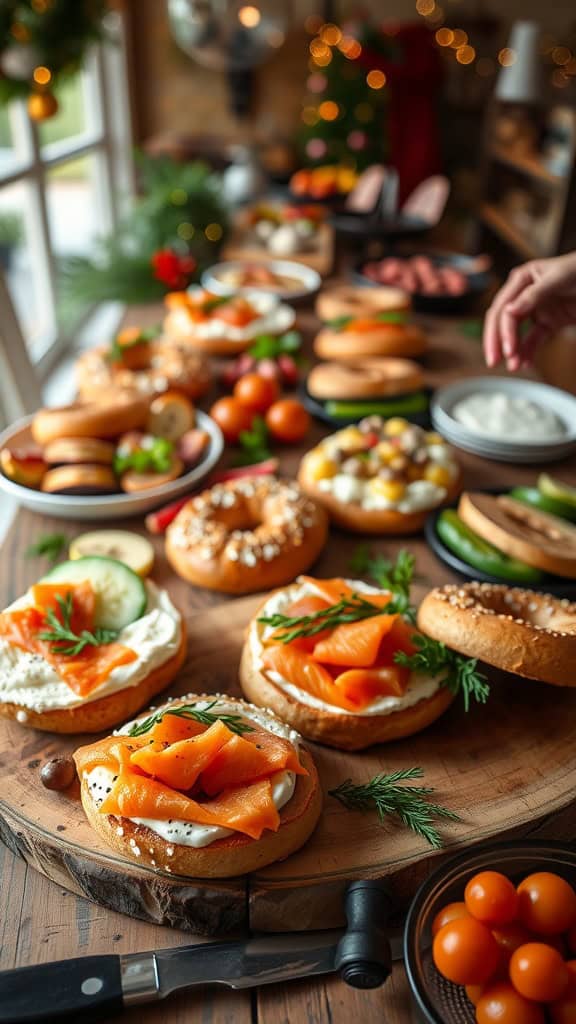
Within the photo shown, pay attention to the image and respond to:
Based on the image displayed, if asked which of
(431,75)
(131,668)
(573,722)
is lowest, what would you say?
(573,722)

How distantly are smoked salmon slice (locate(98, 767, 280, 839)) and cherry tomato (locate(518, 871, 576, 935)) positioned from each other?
0.34 metres

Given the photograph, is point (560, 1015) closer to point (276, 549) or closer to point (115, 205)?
point (276, 549)

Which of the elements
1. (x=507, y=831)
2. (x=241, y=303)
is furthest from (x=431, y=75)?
(x=507, y=831)

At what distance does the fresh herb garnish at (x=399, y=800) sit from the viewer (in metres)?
1.21

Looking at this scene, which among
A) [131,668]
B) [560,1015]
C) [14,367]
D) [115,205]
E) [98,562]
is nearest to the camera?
[560,1015]

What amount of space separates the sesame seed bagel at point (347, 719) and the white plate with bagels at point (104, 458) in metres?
0.77

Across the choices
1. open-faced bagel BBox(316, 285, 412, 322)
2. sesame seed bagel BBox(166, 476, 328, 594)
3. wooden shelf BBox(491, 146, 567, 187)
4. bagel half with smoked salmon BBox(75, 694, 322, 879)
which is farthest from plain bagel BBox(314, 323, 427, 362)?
wooden shelf BBox(491, 146, 567, 187)

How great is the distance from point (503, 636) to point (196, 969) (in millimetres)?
685

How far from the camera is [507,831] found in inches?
47.5

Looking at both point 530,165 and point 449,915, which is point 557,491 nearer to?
point 449,915

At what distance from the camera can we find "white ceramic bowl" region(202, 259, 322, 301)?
3.53m

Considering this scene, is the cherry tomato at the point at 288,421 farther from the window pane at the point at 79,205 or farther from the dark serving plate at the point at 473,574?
the window pane at the point at 79,205

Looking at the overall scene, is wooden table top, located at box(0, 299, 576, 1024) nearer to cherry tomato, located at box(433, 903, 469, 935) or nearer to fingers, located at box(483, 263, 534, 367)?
cherry tomato, located at box(433, 903, 469, 935)

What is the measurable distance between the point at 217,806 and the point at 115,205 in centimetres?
737
